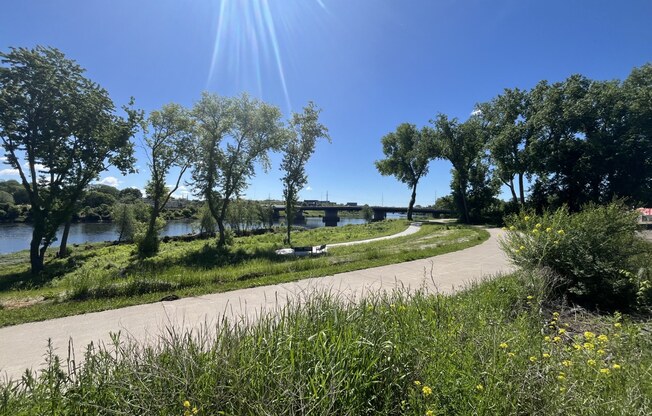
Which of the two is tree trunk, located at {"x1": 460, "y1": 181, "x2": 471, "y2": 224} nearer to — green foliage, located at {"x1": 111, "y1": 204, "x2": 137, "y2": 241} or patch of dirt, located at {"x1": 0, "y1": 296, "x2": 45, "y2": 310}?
patch of dirt, located at {"x1": 0, "y1": 296, "x2": 45, "y2": 310}

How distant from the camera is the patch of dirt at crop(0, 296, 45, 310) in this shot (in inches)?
250

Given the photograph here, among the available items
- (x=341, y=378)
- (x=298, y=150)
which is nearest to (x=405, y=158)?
(x=298, y=150)

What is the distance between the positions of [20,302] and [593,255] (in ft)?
41.2

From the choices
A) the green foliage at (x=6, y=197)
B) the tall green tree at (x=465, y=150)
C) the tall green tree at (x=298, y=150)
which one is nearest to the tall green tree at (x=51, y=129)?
the tall green tree at (x=298, y=150)

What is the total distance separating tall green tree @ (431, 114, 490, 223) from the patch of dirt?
3959 centimetres

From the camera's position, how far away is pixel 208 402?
1969 millimetres

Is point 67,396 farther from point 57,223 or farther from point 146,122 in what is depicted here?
point 146,122

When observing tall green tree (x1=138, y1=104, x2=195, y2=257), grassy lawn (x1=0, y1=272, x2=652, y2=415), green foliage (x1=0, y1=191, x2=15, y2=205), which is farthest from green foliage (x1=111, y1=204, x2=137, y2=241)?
green foliage (x1=0, y1=191, x2=15, y2=205)

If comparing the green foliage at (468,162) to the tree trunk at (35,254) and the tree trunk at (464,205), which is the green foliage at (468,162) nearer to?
the tree trunk at (464,205)

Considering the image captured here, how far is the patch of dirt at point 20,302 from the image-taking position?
635 centimetres

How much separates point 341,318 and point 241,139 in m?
25.3

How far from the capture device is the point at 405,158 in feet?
148

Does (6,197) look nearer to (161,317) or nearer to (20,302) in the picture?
(20,302)

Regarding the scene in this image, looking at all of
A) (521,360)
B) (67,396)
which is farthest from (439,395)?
(67,396)
